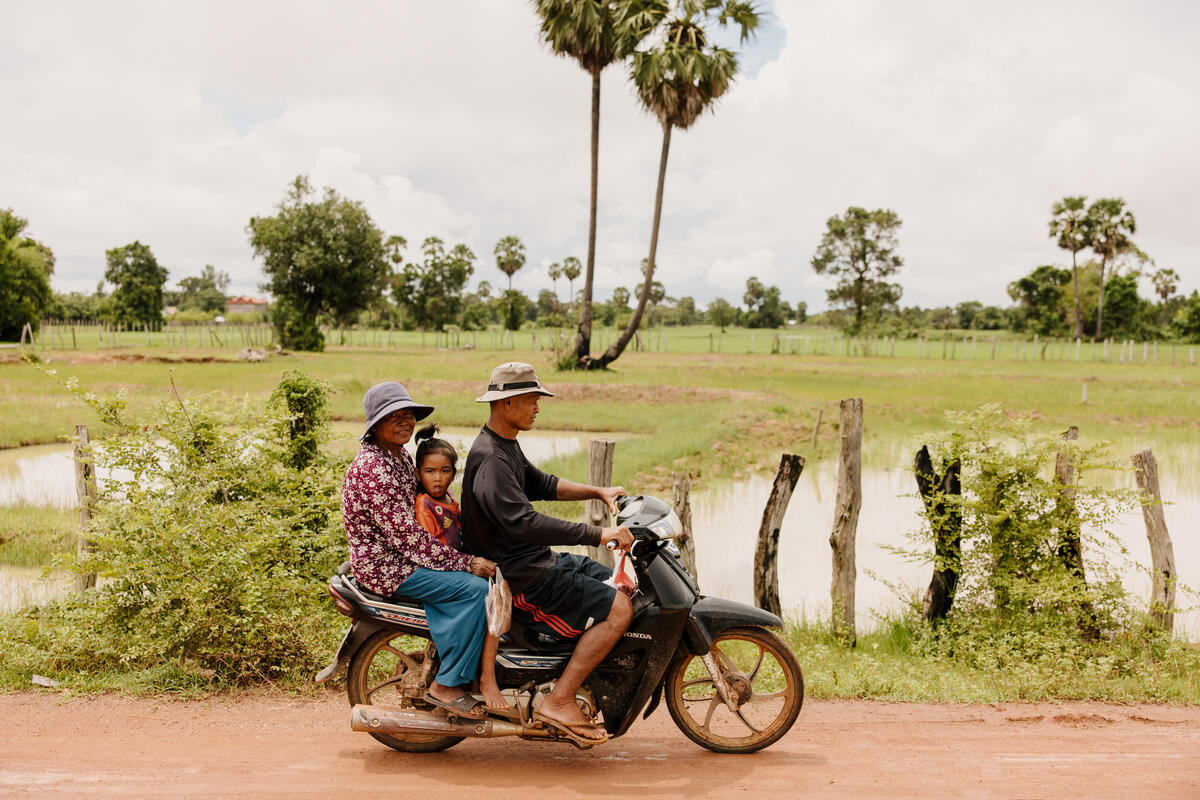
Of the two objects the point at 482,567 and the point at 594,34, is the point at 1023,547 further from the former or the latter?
the point at 594,34

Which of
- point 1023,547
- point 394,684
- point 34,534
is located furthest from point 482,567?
point 34,534

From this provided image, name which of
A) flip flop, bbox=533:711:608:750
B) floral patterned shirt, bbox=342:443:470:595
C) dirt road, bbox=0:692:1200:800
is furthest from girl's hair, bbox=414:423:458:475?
dirt road, bbox=0:692:1200:800

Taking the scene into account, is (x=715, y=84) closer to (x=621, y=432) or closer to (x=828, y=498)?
(x=621, y=432)

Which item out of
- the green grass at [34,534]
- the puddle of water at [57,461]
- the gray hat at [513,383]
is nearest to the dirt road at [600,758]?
the gray hat at [513,383]

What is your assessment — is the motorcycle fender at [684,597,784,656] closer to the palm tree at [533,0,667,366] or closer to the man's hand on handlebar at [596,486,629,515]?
the man's hand on handlebar at [596,486,629,515]

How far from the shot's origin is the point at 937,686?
222 inches

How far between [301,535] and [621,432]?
13.5 meters

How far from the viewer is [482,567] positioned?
13.4 ft

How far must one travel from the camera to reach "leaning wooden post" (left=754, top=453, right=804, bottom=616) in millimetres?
7012

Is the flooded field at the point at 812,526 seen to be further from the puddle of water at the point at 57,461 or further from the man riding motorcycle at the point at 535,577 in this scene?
the man riding motorcycle at the point at 535,577

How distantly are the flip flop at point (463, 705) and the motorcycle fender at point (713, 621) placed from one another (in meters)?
1.07

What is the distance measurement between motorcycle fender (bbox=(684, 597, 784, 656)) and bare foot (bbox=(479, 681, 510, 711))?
0.95 m

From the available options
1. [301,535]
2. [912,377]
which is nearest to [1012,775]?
[301,535]

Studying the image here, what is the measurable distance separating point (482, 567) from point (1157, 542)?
6055 millimetres
